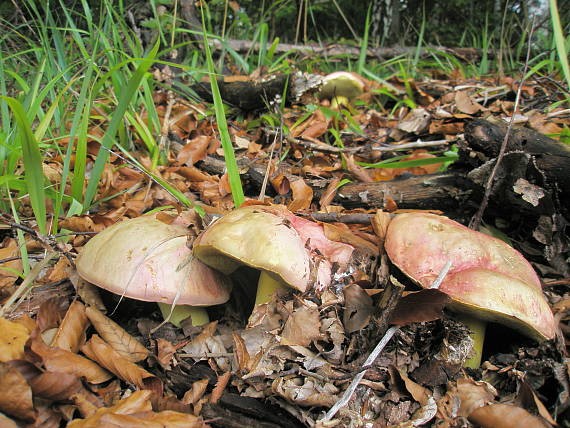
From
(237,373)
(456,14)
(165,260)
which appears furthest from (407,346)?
(456,14)

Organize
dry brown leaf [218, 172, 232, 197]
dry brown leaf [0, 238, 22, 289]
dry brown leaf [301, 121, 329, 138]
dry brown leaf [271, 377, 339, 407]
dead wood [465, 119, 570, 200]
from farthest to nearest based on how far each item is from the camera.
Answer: dry brown leaf [301, 121, 329, 138], dry brown leaf [218, 172, 232, 197], dead wood [465, 119, 570, 200], dry brown leaf [0, 238, 22, 289], dry brown leaf [271, 377, 339, 407]

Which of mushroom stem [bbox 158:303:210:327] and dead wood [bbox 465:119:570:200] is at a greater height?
dead wood [bbox 465:119:570:200]

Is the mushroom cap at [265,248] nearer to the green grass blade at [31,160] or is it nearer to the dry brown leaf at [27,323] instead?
the dry brown leaf at [27,323]

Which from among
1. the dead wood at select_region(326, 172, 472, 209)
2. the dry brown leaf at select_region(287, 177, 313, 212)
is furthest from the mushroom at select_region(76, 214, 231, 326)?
the dead wood at select_region(326, 172, 472, 209)

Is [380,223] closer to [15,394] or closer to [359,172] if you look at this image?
[359,172]

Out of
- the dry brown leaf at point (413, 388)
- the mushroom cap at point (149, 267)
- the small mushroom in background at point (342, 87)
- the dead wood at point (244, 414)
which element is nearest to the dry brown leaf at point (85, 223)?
the mushroom cap at point (149, 267)

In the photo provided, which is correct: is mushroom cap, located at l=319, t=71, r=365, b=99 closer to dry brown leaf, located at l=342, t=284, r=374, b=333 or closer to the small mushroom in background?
the small mushroom in background

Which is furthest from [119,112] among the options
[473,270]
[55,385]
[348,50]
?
[348,50]

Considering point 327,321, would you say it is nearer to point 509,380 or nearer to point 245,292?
point 245,292
